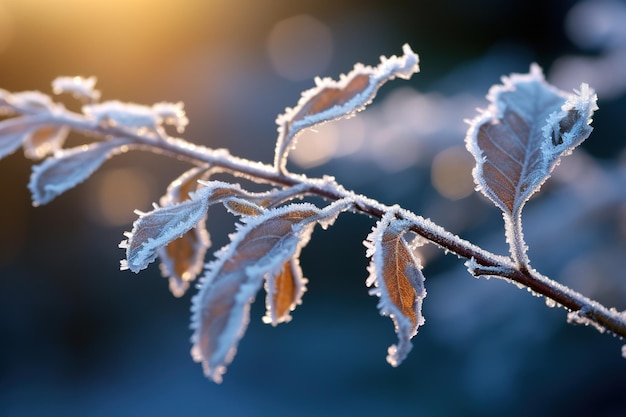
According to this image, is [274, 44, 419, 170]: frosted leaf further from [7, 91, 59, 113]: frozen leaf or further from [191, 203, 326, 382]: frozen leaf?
[7, 91, 59, 113]: frozen leaf

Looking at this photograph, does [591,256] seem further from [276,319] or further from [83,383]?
[83,383]

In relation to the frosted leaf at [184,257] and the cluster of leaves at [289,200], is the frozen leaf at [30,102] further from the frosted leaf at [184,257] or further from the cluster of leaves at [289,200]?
the frosted leaf at [184,257]

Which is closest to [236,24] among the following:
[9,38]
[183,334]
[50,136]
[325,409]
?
[9,38]

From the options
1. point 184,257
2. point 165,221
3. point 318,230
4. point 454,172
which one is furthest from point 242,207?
point 318,230

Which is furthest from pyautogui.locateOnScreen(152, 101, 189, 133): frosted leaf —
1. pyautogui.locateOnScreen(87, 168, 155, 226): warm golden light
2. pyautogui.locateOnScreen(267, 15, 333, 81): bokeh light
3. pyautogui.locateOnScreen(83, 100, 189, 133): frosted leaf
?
pyautogui.locateOnScreen(267, 15, 333, 81): bokeh light

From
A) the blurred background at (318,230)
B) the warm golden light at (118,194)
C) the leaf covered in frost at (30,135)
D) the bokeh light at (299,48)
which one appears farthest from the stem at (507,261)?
the bokeh light at (299,48)

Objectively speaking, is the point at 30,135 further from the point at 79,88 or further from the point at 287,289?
the point at 287,289
